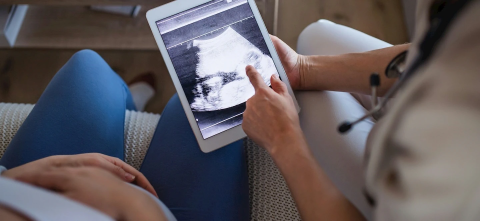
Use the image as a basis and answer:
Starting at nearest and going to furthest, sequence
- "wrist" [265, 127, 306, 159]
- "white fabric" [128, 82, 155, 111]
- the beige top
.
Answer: the beige top → "wrist" [265, 127, 306, 159] → "white fabric" [128, 82, 155, 111]

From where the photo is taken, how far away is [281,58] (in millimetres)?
712

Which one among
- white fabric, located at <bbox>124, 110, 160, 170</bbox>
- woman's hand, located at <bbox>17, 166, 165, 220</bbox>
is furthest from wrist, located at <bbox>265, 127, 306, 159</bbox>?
white fabric, located at <bbox>124, 110, 160, 170</bbox>

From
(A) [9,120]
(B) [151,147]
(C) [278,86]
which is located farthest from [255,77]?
(A) [9,120]

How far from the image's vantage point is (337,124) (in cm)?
62

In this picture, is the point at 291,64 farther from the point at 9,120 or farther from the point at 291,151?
the point at 9,120

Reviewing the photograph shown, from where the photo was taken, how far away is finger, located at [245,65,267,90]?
62 cm

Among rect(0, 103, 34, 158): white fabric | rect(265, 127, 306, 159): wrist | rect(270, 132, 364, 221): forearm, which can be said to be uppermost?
rect(0, 103, 34, 158): white fabric

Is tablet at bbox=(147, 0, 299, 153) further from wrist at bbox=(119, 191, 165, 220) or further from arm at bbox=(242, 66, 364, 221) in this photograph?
wrist at bbox=(119, 191, 165, 220)

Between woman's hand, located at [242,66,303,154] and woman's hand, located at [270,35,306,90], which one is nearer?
woman's hand, located at [242,66,303,154]

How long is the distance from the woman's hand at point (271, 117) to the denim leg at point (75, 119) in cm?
31

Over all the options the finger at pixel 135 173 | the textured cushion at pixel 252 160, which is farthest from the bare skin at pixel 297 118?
the finger at pixel 135 173

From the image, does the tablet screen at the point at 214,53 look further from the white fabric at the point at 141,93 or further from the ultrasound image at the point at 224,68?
the white fabric at the point at 141,93

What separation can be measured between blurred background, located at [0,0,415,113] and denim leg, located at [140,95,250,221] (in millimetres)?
582

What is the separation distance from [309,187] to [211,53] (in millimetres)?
339
